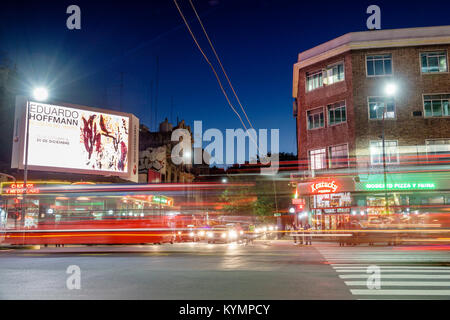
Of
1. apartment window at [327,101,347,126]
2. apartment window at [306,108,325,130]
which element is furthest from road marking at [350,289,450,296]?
apartment window at [306,108,325,130]

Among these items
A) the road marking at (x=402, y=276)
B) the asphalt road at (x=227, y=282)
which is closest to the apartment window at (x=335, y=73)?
the asphalt road at (x=227, y=282)

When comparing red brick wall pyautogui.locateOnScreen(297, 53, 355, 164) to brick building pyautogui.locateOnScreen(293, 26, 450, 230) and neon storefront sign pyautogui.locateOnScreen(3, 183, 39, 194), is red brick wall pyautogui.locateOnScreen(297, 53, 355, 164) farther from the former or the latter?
neon storefront sign pyautogui.locateOnScreen(3, 183, 39, 194)

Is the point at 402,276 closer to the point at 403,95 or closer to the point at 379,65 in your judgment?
the point at 403,95

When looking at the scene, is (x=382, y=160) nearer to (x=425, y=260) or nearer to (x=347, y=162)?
(x=347, y=162)

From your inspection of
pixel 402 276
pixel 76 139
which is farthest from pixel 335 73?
pixel 402 276

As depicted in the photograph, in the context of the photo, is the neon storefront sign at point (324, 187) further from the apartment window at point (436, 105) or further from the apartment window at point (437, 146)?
the apartment window at point (436, 105)

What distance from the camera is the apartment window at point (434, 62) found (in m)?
36.3

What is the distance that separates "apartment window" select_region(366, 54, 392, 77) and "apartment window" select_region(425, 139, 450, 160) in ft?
23.5

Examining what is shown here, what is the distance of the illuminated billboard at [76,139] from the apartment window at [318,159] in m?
17.2

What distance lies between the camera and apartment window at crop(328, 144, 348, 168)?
36.9 m

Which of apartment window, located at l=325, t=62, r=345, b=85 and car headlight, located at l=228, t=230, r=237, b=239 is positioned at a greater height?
apartment window, located at l=325, t=62, r=345, b=85
